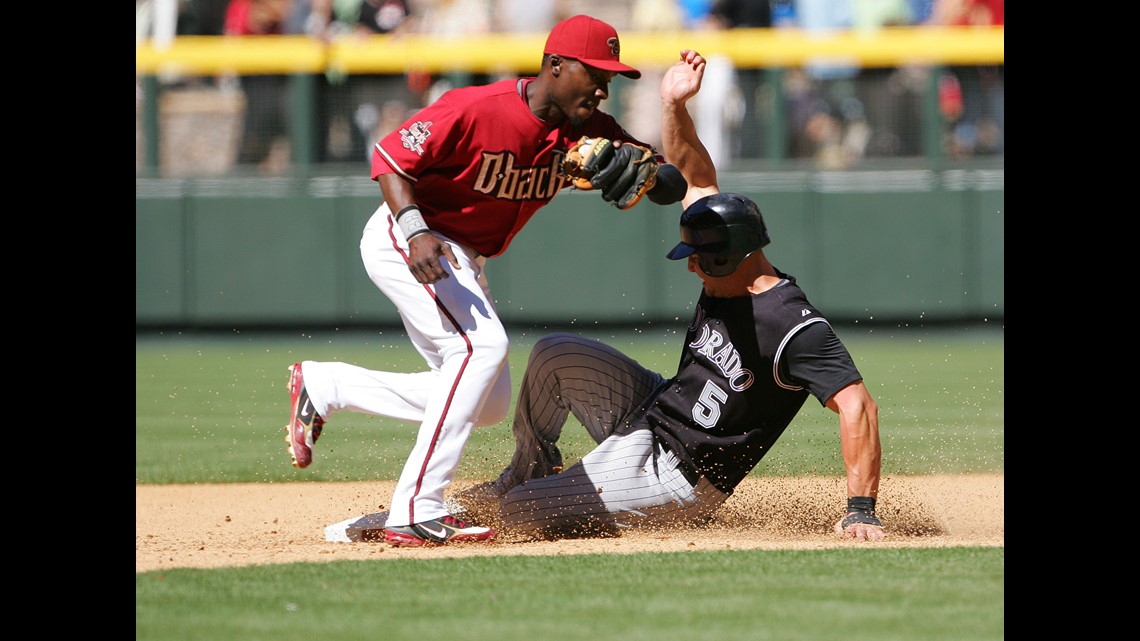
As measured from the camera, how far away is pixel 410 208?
4.51 metres

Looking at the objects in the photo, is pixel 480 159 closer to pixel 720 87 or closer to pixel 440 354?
pixel 440 354

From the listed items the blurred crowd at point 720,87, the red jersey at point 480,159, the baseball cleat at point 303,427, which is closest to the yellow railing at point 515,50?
the blurred crowd at point 720,87

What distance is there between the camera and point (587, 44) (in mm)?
4559

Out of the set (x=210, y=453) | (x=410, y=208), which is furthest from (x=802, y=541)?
(x=210, y=453)

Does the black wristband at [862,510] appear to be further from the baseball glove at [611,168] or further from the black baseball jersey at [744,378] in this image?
the baseball glove at [611,168]

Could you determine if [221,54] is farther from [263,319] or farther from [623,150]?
[623,150]

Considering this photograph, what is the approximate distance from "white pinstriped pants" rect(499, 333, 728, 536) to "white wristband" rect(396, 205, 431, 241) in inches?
34.6

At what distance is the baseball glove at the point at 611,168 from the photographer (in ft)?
15.0

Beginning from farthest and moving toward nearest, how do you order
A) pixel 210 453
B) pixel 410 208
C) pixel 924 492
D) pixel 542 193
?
1. pixel 210 453
2. pixel 924 492
3. pixel 542 193
4. pixel 410 208

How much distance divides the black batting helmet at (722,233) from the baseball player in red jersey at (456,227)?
193 mm

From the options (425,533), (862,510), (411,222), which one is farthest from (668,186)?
(425,533)

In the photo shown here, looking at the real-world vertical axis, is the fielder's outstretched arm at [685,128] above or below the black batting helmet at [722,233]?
above

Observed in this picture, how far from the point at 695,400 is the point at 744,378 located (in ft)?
0.71
